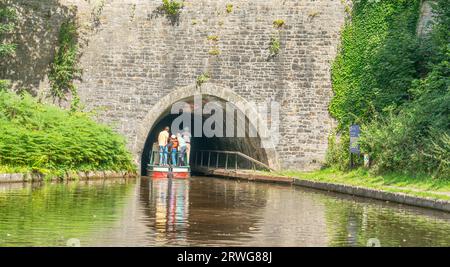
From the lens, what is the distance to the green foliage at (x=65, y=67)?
34250 mm

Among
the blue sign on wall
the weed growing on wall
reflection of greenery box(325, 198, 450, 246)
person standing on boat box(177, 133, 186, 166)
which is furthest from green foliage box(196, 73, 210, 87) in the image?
reflection of greenery box(325, 198, 450, 246)

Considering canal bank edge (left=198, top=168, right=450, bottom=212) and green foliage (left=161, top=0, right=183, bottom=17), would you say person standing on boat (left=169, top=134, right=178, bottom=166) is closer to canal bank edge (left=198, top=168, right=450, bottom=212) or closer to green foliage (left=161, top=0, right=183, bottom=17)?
canal bank edge (left=198, top=168, right=450, bottom=212)

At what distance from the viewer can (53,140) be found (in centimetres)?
2917

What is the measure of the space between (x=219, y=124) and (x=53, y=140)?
11.5 m

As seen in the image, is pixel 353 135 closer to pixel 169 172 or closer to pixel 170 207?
pixel 169 172

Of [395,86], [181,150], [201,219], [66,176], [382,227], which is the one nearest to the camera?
[382,227]

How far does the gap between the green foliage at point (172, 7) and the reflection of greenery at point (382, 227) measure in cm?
1531

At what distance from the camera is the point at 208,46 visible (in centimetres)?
3438

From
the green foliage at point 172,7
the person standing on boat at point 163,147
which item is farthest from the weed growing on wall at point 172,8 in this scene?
the person standing on boat at point 163,147

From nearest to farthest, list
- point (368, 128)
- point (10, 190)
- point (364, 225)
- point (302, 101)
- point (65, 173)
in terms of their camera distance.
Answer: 1. point (364, 225)
2. point (10, 190)
3. point (65, 173)
4. point (368, 128)
5. point (302, 101)

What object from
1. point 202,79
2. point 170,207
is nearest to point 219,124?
point 202,79

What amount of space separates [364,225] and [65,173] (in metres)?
14.2

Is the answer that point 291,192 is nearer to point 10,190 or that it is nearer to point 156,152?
point 10,190
